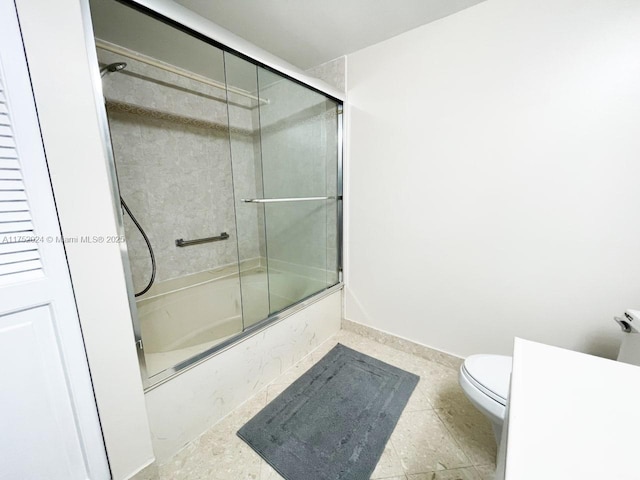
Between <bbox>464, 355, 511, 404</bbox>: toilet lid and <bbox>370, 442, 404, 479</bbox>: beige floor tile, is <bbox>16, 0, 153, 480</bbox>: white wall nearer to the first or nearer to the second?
<bbox>370, 442, 404, 479</bbox>: beige floor tile

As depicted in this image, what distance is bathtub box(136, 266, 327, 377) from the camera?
151 centimetres

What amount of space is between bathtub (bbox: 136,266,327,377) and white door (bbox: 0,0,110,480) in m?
0.46

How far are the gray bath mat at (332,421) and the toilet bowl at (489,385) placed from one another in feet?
1.56

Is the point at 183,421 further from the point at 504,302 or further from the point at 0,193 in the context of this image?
the point at 504,302

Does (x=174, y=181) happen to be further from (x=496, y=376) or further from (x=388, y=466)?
(x=496, y=376)

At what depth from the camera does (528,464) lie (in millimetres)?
372

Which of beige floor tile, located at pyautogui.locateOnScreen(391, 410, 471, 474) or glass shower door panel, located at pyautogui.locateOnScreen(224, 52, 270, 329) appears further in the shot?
glass shower door panel, located at pyautogui.locateOnScreen(224, 52, 270, 329)

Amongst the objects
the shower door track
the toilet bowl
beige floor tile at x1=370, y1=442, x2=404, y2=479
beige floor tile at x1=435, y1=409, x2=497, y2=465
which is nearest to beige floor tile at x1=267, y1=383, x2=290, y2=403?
the shower door track

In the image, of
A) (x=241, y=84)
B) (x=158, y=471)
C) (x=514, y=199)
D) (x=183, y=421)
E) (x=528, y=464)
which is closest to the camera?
(x=528, y=464)

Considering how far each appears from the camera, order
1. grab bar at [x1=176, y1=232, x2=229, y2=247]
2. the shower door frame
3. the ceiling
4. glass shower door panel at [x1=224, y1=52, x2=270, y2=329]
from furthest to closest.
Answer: grab bar at [x1=176, y1=232, x2=229, y2=247] < glass shower door panel at [x1=224, y1=52, x2=270, y2=329] < the ceiling < the shower door frame

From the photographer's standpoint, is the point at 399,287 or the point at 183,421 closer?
the point at 183,421

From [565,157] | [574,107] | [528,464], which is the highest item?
[574,107]

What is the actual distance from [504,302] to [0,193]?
2.16 metres

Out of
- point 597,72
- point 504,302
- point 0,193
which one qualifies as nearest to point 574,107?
point 597,72
